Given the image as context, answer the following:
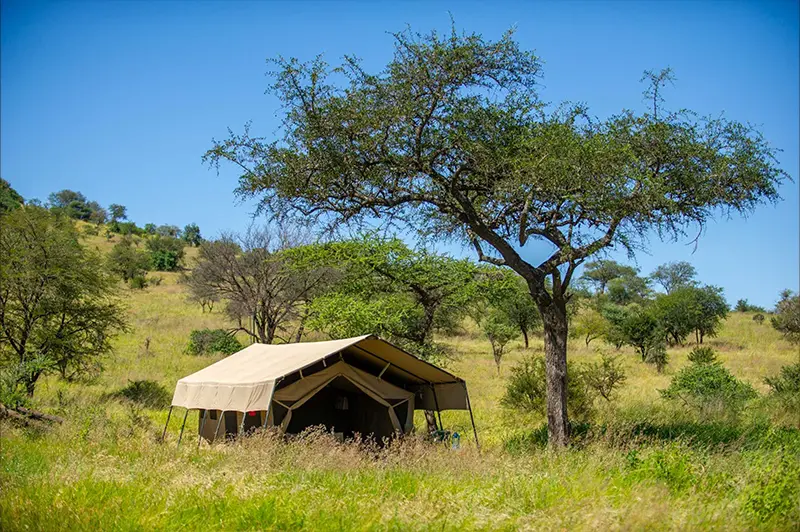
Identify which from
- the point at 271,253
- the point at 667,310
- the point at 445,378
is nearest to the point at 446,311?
the point at 445,378

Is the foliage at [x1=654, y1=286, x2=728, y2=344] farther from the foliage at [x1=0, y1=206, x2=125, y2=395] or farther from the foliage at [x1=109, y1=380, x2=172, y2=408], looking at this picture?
the foliage at [x1=0, y1=206, x2=125, y2=395]

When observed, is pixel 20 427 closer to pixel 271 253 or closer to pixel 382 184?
pixel 382 184

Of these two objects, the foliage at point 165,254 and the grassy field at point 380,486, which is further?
the foliage at point 165,254

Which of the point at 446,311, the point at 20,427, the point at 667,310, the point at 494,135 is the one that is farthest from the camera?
the point at 667,310

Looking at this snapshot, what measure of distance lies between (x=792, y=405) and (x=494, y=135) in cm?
1194

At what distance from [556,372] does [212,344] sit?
2379cm

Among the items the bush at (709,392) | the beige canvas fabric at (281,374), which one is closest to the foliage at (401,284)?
the beige canvas fabric at (281,374)

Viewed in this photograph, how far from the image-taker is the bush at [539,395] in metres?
19.4

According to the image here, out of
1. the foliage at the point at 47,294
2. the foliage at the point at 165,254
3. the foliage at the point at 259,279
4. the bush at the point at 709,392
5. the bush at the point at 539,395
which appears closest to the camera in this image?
the bush at the point at 709,392

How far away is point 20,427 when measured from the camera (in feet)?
47.1

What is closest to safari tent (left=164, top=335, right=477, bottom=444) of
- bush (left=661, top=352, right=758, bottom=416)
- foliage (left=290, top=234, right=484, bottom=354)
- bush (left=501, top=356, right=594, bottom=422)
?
foliage (left=290, top=234, right=484, bottom=354)

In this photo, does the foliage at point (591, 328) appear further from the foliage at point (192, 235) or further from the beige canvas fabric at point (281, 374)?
the foliage at point (192, 235)

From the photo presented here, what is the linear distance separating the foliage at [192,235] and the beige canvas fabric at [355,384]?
82.3 meters

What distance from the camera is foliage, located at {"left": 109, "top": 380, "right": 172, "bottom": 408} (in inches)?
925
